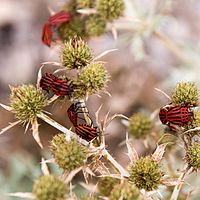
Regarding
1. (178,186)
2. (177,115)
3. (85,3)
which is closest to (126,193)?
(178,186)

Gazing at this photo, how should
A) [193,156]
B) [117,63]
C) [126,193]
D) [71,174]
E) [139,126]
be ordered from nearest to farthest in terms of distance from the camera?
1. [126,193]
2. [71,174]
3. [193,156]
4. [139,126]
5. [117,63]

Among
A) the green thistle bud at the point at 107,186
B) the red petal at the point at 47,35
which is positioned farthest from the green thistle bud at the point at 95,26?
the green thistle bud at the point at 107,186

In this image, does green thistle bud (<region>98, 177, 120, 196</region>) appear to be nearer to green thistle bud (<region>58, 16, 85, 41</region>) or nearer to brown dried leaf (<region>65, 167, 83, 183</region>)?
brown dried leaf (<region>65, 167, 83, 183</region>)

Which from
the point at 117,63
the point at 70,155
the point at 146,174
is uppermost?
the point at 70,155

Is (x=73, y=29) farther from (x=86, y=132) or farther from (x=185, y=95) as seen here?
(x=86, y=132)

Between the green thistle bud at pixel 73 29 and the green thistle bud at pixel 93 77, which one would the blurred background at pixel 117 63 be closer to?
the green thistle bud at pixel 73 29

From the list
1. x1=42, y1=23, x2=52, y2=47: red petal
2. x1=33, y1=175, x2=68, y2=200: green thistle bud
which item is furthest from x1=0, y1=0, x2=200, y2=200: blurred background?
x1=33, y1=175, x2=68, y2=200: green thistle bud
